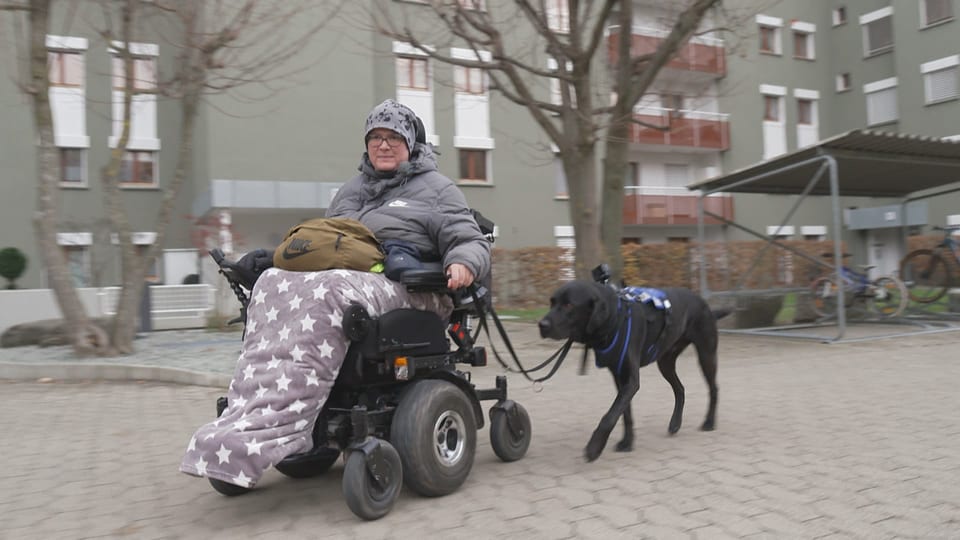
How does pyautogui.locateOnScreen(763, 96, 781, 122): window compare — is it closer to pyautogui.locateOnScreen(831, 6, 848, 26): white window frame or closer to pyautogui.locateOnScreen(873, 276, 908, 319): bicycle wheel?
pyautogui.locateOnScreen(831, 6, 848, 26): white window frame

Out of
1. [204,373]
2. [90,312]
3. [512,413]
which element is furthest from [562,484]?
[90,312]

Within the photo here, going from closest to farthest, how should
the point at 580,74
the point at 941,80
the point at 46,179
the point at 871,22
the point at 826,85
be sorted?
the point at 46,179 < the point at 580,74 < the point at 941,80 < the point at 871,22 < the point at 826,85

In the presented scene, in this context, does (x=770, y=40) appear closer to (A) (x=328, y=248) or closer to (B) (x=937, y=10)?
(B) (x=937, y=10)

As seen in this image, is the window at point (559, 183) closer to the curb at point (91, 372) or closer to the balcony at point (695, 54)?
the balcony at point (695, 54)

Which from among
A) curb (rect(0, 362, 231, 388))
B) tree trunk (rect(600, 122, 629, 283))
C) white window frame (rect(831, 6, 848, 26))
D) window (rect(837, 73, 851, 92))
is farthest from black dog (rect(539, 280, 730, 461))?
white window frame (rect(831, 6, 848, 26))

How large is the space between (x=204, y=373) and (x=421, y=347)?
554cm

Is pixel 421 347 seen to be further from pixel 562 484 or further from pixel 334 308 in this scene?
pixel 562 484

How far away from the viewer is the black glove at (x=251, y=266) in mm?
4078

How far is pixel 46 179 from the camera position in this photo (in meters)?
9.67

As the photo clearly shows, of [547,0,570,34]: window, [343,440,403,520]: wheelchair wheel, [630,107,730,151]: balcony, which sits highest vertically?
[630,107,730,151]: balcony

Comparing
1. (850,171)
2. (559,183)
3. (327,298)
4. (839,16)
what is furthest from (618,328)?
(839,16)

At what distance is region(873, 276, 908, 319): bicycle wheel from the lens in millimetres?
13281

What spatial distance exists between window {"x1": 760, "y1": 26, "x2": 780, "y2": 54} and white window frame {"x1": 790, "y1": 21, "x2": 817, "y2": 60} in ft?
2.95

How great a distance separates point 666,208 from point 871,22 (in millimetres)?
12523
